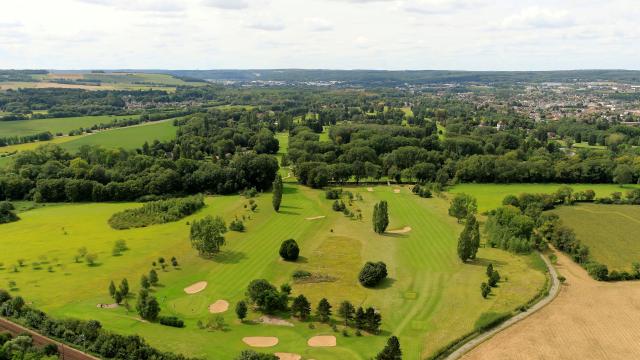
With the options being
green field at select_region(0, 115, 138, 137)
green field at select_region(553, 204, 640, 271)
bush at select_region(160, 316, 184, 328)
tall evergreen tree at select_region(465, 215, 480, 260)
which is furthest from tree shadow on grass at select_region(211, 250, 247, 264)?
green field at select_region(0, 115, 138, 137)

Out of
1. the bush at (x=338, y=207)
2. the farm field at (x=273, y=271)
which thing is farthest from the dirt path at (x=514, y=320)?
the bush at (x=338, y=207)

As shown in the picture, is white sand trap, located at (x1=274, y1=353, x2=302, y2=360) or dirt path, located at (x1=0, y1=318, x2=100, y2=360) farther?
white sand trap, located at (x1=274, y1=353, x2=302, y2=360)

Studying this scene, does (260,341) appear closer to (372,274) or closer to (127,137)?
(372,274)

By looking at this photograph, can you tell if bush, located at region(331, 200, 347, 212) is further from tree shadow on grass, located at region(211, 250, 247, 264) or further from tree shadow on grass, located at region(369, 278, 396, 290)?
tree shadow on grass, located at region(369, 278, 396, 290)

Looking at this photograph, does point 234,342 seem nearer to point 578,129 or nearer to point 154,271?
point 154,271

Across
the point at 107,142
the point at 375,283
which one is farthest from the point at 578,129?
the point at 107,142

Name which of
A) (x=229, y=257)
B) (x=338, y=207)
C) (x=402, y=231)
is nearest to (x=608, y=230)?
(x=402, y=231)

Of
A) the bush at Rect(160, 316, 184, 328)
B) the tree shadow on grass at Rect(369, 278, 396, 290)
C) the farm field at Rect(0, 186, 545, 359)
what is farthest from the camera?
the tree shadow on grass at Rect(369, 278, 396, 290)

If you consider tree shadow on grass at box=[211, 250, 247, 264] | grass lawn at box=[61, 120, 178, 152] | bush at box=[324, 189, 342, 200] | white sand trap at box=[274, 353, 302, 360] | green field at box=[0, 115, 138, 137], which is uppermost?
green field at box=[0, 115, 138, 137]
